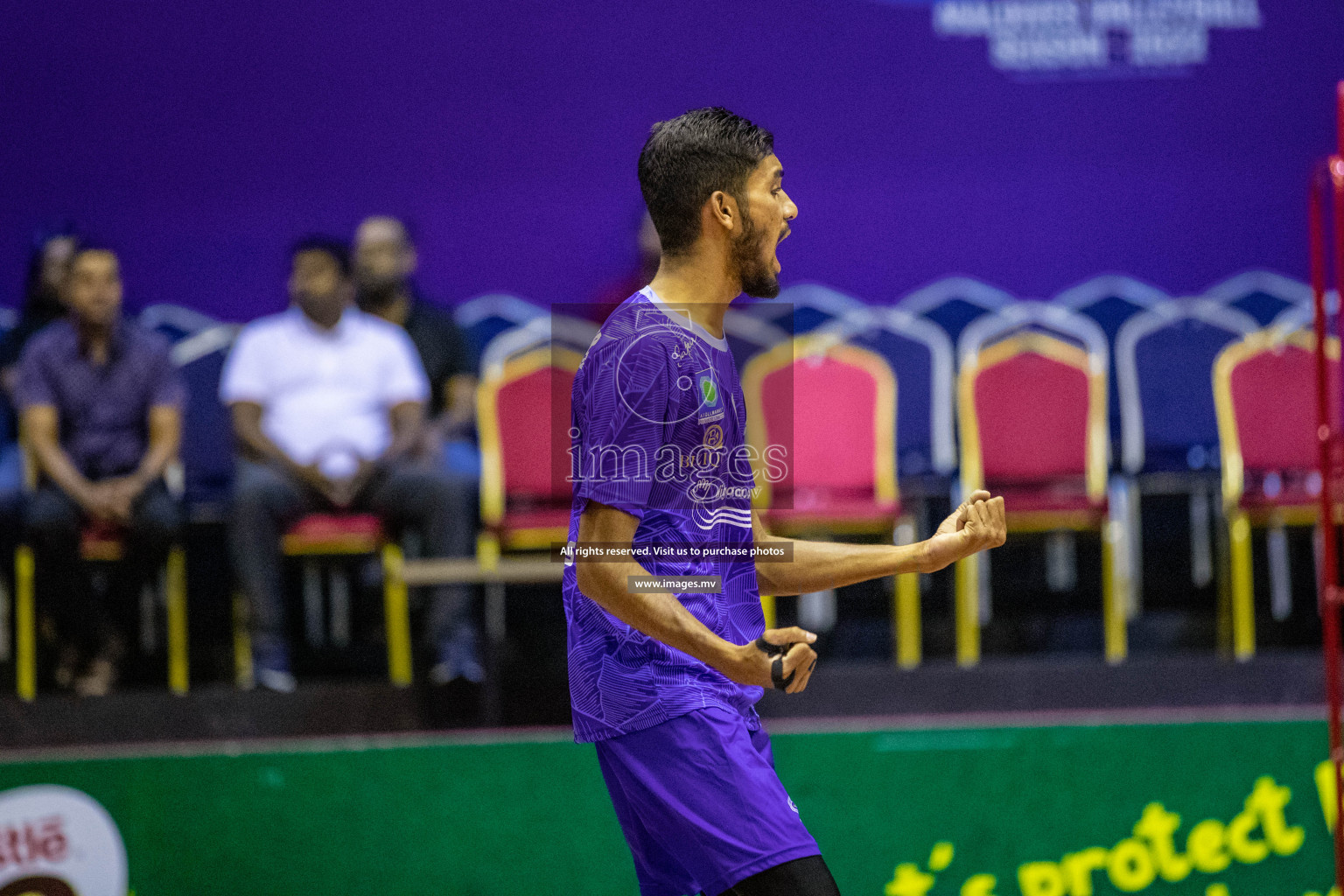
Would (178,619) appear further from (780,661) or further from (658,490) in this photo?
(780,661)

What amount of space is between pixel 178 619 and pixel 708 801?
332 centimetres

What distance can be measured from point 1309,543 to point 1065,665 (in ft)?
4.33

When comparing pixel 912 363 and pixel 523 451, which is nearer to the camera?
pixel 523 451

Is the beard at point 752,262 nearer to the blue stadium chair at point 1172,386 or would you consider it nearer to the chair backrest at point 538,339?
the chair backrest at point 538,339

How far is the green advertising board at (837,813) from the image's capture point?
3221 mm

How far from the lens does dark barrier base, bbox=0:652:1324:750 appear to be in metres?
3.97

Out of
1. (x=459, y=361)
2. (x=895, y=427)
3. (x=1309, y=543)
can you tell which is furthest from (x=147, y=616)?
(x=1309, y=543)

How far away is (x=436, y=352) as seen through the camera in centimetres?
485

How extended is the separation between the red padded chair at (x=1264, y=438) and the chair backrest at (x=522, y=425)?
7.68 ft

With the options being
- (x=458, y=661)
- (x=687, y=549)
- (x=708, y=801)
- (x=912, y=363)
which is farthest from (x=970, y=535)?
(x=912, y=363)

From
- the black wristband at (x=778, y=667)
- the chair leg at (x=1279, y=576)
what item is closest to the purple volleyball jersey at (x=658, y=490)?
the black wristband at (x=778, y=667)

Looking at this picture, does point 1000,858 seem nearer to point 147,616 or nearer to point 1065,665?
point 1065,665

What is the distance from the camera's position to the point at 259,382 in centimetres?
475

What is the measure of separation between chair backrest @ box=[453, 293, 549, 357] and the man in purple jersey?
352cm
